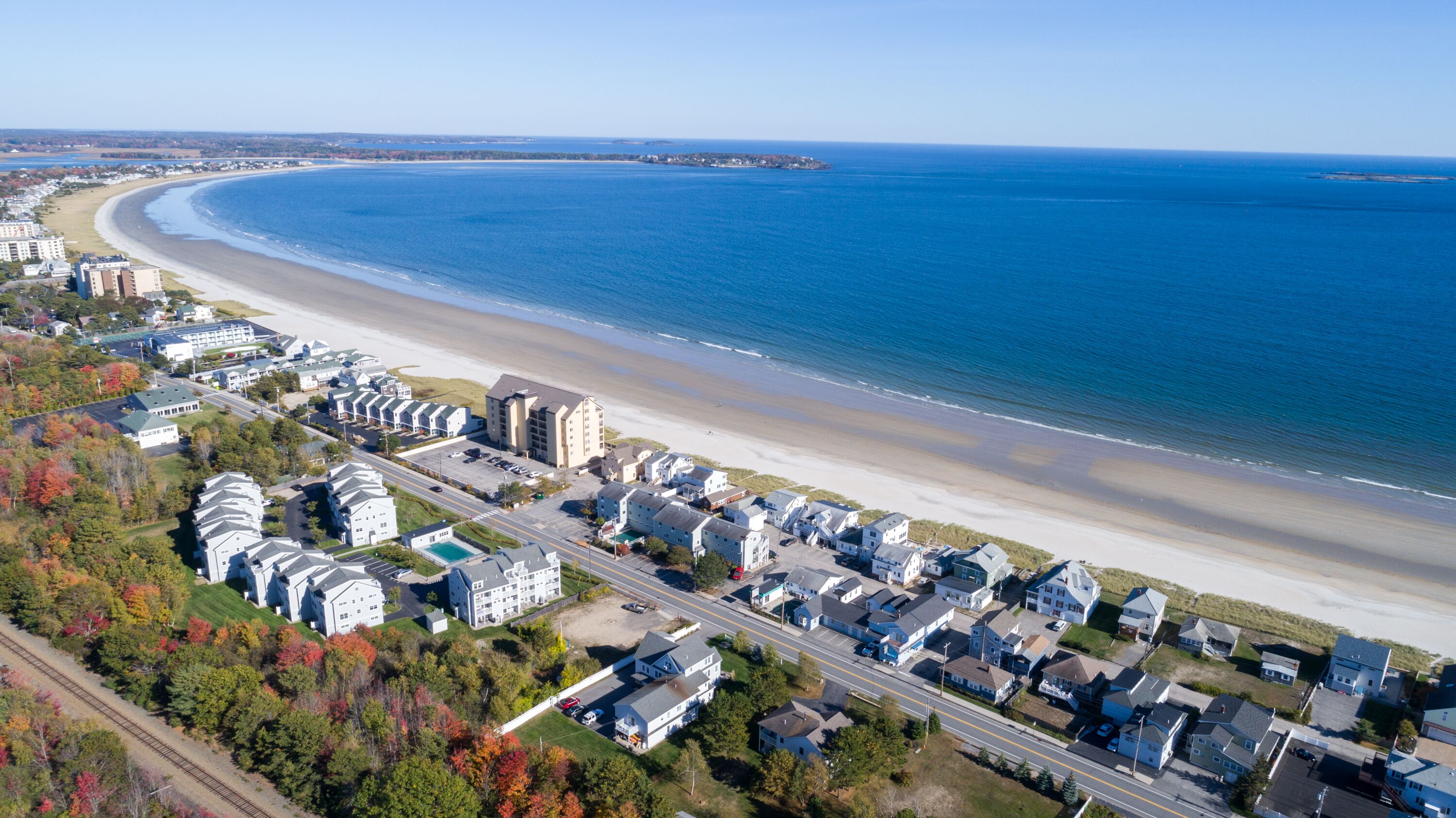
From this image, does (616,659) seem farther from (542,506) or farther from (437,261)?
(437,261)

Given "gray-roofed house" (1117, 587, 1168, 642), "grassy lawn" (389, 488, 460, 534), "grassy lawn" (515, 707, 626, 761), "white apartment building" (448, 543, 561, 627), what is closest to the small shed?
"white apartment building" (448, 543, 561, 627)

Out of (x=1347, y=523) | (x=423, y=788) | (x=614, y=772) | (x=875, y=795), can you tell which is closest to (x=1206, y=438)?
(x=1347, y=523)

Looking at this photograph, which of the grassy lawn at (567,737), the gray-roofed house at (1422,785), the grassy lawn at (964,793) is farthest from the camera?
the grassy lawn at (567,737)

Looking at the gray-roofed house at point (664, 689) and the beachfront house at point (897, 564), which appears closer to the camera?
the gray-roofed house at point (664, 689)

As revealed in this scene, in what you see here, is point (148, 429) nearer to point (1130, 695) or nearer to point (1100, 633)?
point (1100, 633)

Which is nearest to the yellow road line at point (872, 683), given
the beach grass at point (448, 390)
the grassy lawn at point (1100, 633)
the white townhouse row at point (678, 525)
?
the white townhouse row at point (678, 525)

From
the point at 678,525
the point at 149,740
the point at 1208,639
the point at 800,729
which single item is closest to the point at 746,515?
the point at 678,525

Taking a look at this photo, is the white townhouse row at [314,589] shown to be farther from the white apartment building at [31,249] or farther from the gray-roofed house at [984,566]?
the white apartment building at [31,249]
